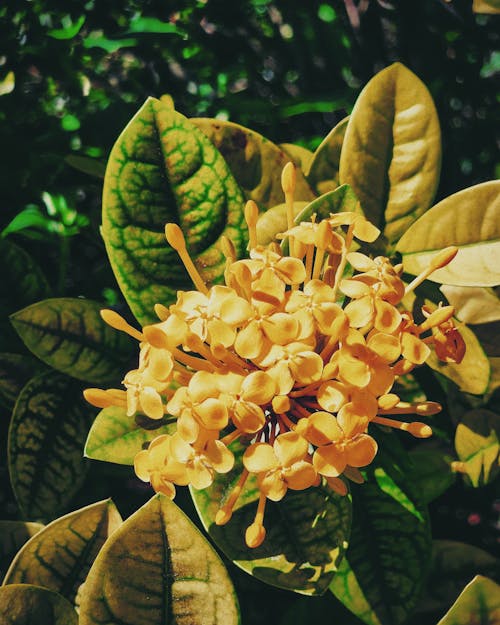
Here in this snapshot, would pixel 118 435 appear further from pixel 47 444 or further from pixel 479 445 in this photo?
pixel 479 445

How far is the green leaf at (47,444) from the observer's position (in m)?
0.91

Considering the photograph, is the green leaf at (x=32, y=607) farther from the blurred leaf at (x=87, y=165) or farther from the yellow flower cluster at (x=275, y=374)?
the blurred leaf at (x=87, y=165)

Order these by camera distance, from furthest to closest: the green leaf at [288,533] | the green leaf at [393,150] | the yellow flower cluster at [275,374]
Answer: the green leaf at [393,150]
the green leaf at [288,533]
the yellow flower cluster at [275,374]

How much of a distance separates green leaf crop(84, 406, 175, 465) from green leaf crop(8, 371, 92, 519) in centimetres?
17

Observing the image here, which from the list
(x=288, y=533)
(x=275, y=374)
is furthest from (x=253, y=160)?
(x=288, y=533)

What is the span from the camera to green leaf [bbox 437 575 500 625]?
2.54 feet

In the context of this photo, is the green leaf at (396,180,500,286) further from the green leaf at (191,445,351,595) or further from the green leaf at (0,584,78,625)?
the green leaf at (0,584,78,625)

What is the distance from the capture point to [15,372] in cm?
99

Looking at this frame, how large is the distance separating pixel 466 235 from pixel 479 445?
1.04ft

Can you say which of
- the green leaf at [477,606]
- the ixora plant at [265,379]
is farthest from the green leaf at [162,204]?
the green leaf at [477,606]

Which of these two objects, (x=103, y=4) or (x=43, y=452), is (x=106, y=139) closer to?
(x=103, y=4)

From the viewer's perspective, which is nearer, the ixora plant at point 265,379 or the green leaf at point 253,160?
the ixora plant at point 265,379

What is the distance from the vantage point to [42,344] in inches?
35.1

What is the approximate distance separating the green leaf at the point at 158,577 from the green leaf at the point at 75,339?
0.31m
